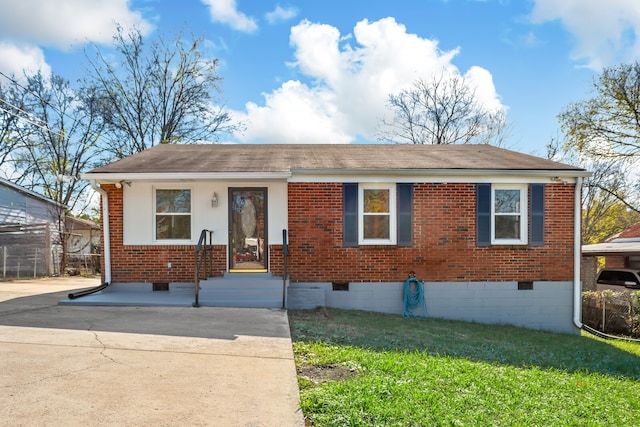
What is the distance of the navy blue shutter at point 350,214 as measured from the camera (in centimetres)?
955

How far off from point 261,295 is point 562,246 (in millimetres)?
6984

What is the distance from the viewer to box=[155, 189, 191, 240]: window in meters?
9.72

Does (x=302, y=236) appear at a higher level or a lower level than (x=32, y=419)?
higher

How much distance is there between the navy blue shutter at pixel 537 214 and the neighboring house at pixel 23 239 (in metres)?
16.5

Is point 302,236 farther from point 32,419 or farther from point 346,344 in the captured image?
point 32,419

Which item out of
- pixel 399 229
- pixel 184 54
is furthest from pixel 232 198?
pixel 184 54

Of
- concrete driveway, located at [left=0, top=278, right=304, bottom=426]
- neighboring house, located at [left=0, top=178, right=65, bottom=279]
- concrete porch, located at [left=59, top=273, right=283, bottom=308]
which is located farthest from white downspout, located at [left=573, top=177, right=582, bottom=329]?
neighboring house, located at [left=0, top=178, right=65, bottom=279]

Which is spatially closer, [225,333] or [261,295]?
[225,333]

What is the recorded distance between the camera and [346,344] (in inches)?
239

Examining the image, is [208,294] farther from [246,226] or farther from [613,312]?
[613,312]

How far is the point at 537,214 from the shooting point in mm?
9805

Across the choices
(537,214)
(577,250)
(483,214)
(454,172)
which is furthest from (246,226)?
(577,250)

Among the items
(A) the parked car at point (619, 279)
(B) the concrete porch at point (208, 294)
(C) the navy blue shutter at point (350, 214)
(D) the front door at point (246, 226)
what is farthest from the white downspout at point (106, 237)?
(A) the parked car at point (619, 279)

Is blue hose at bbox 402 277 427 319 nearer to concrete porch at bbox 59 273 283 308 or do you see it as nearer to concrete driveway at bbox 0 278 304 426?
concrete porch at bbox 59 273 283 308
